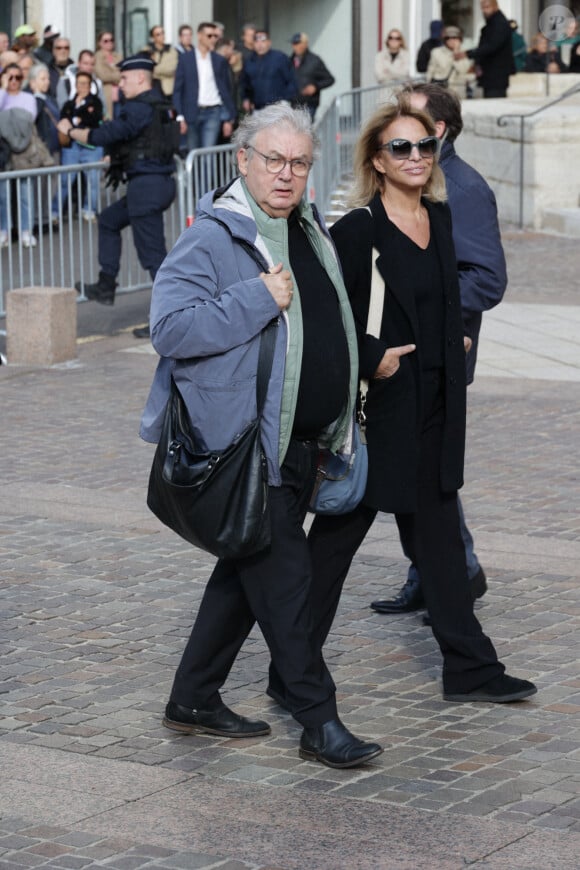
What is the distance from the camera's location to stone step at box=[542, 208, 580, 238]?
62.8 feet

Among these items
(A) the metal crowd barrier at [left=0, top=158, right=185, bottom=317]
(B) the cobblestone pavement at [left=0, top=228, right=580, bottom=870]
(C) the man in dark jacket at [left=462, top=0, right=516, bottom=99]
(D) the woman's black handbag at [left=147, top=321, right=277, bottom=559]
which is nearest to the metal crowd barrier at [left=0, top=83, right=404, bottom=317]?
(A) the metal crowd barrier at [left=0, top=158, right=185, bottom=317]

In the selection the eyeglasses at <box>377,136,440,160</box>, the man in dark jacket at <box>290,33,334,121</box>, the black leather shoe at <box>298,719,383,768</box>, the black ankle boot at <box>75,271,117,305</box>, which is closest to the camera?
the black leather shoe at <box>298,719,383,768</box>

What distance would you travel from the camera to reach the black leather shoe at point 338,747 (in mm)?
4633

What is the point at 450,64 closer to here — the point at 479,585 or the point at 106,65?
the point at 106,65

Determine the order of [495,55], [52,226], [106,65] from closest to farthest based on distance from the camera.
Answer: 1. [52,226]
2. [106,65]
3. [495,55]

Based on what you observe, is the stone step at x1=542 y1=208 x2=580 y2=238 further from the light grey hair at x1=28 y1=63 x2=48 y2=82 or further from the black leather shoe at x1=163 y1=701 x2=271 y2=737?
the black leather shoe at x1=163 y1=701 x2=271 y2=737

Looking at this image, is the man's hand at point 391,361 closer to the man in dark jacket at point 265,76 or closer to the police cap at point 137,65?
the police cap at point 137,65

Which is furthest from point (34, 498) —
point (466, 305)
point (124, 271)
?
point (124, 271)

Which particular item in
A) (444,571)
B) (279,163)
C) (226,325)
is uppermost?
(279,163)

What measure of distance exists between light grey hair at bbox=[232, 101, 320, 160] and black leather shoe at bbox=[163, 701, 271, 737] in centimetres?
157

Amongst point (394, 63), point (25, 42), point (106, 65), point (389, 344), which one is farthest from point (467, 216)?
point (394, 63)

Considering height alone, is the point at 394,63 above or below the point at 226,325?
above

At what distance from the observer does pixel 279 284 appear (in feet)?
14.7

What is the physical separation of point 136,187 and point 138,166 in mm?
156
